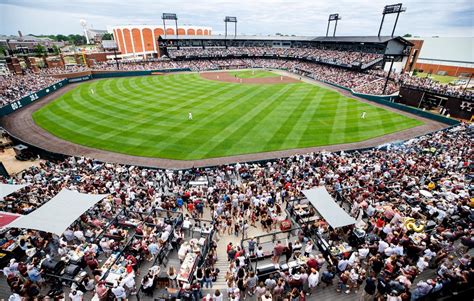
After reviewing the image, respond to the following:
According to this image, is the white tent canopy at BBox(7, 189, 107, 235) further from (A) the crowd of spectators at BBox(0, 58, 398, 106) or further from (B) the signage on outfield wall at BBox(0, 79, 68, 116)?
(A) the crowd of spectators at BBox(0, 58, 398, 106)

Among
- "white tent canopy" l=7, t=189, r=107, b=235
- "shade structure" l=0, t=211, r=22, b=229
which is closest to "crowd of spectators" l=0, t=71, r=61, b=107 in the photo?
"shade structure" l=0, t=211, r=22, b=229

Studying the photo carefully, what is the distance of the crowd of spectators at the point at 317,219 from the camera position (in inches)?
337

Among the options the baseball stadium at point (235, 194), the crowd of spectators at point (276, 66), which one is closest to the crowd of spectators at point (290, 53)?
the crowd of spectators at point (276, 66)

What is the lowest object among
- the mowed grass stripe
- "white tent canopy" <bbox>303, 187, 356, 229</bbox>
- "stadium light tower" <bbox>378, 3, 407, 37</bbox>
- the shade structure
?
the mowed grass stripe

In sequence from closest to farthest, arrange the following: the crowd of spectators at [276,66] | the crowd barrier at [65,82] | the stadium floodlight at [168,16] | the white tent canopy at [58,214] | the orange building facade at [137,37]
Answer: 1. the white tent canopy at [58,214]
2. the crowd barrier at [65,82]
3. the crowd of spectators at [276,66]
4. the stadium floodlight at [168,16]
5. the orange building facade at [137,37]

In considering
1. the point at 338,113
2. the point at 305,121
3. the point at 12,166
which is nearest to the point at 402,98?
the point at 338,113

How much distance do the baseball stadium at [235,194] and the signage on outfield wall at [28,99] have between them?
16.9 inches

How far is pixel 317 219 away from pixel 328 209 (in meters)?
1.04

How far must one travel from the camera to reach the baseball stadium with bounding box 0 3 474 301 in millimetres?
8953

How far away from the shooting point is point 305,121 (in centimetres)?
3061

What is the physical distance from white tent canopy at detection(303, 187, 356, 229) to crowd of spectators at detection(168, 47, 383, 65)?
5215 centimetres

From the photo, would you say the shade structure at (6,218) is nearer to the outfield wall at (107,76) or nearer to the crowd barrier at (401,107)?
the outfield wall at (107,76)

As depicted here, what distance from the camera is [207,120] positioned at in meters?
30.6

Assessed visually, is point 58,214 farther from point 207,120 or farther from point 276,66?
point 276,66
